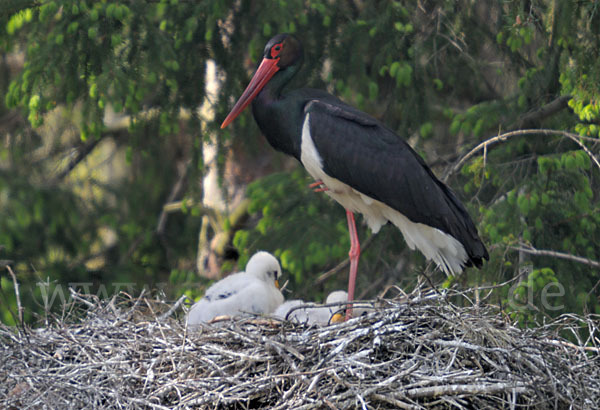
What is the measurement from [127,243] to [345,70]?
330 centimetres

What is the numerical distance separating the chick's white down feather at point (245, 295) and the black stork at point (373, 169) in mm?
474

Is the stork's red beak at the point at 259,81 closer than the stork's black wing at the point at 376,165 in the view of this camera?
No

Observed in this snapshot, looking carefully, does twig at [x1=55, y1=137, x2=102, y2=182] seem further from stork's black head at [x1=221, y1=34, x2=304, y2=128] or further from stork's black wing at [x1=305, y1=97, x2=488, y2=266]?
stork's black wing at [x1=305, y1=97, x2=488, y2=266]

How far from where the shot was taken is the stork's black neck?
224 inches

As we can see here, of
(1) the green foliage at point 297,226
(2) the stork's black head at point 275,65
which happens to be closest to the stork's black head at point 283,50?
(2) the stork's black head at point 275,65

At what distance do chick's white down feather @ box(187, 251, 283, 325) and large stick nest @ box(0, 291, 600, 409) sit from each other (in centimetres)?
75

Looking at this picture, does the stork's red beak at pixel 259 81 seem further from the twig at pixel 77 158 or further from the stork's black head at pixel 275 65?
the twig at pixel 77 158

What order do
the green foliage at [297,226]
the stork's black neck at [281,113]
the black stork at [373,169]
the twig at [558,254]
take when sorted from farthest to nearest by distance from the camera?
the green foliage at [297,226]
the stork's black neck at [281,113]
the black stork at [373,169]
the twig at [558,254]

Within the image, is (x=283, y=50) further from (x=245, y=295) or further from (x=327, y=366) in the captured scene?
(x=327, y=366)

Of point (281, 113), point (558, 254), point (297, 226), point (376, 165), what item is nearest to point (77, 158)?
point (297, 226)

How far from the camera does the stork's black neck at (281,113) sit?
568 centimetres

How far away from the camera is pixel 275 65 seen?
591 centimetres

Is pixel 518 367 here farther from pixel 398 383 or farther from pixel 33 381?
pixel 33 381

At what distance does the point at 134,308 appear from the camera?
192 inches
